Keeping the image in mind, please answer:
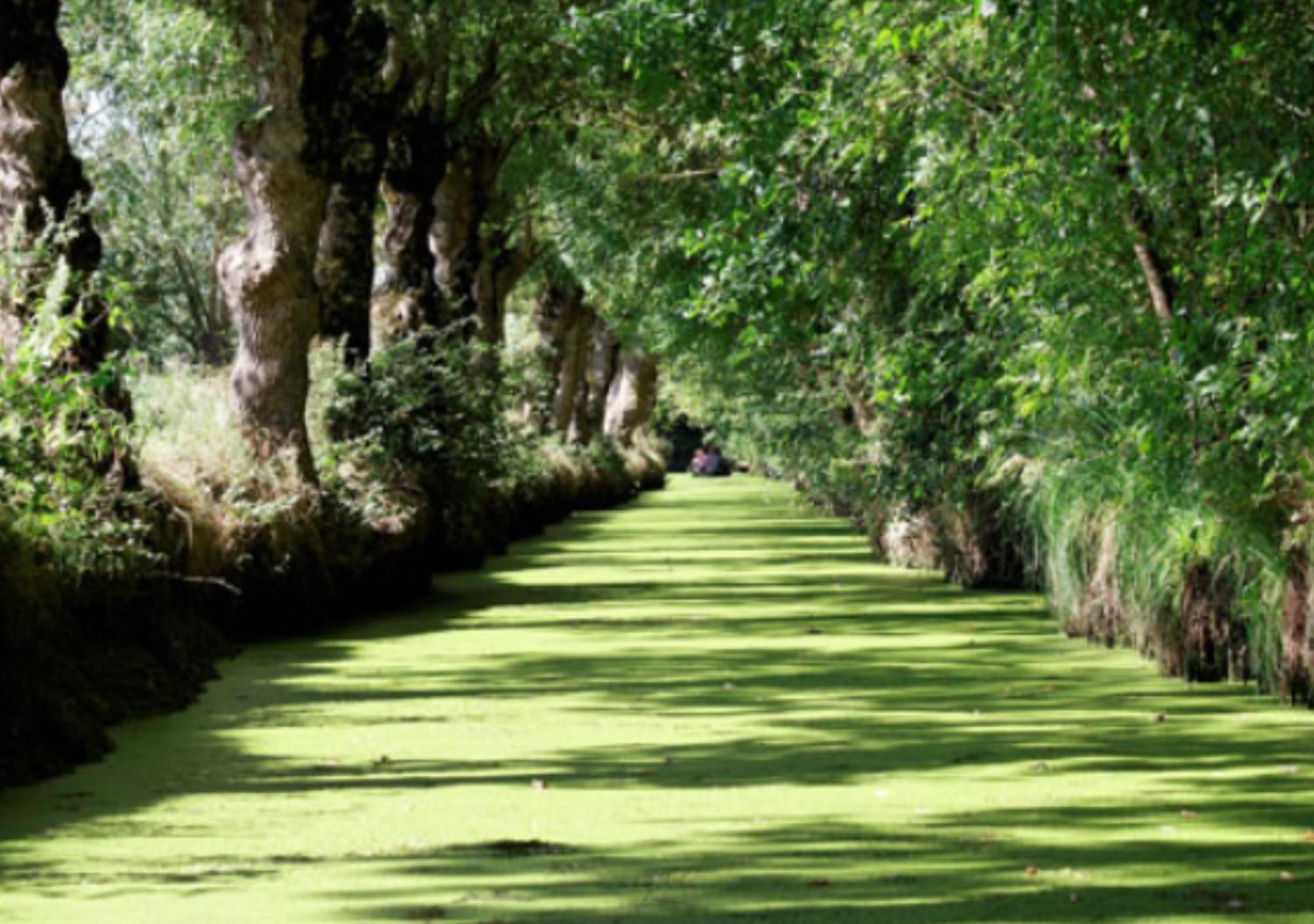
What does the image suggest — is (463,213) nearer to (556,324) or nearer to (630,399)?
(556,324)

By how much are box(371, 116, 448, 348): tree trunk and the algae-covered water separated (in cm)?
831

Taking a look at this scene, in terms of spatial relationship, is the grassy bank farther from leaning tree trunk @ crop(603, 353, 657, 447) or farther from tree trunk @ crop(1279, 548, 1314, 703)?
leaning tree trunk @ crop(603, 353, 657, 447)

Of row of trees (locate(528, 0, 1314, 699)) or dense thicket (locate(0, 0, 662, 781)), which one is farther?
dense thicket (locate(0, 0, 662, 781))

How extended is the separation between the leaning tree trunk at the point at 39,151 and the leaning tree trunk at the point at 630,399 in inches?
1806

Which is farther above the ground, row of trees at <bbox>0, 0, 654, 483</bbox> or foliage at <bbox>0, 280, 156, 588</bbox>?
row of trees at <bbox>0, 0, 654, 483</bbox>

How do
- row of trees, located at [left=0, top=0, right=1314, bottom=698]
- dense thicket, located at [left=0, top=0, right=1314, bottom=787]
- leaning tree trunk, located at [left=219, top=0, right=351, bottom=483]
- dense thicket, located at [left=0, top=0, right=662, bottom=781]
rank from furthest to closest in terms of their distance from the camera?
leaning tree trunk, located at [left=219, top=0, right=351, bottom=483] < dense thicket, located at [left=0, top=0, right=662, bottom=781] < dense thicket, located at [left=0, top=0, right=1314, bottom=787] < row of trees, located at [left=0, top=0, right=1314, bottom=698]

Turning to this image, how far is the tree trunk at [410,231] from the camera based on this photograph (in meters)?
22.8

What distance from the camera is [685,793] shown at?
8258 mm

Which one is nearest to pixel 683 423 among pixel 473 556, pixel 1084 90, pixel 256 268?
pixel 473 556

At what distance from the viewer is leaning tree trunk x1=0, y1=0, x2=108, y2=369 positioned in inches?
472

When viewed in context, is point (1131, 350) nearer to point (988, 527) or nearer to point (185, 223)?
point (988, 527)

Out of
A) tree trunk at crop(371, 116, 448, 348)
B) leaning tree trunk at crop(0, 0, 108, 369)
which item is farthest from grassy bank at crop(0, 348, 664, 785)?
tree trunk at crop(371, 116, 448, 348)

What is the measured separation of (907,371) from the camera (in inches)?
588

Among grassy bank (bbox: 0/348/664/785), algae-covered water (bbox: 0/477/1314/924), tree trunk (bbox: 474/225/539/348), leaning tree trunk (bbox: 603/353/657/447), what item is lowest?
algae-covered water (bbox: 0/477/1314/924)
